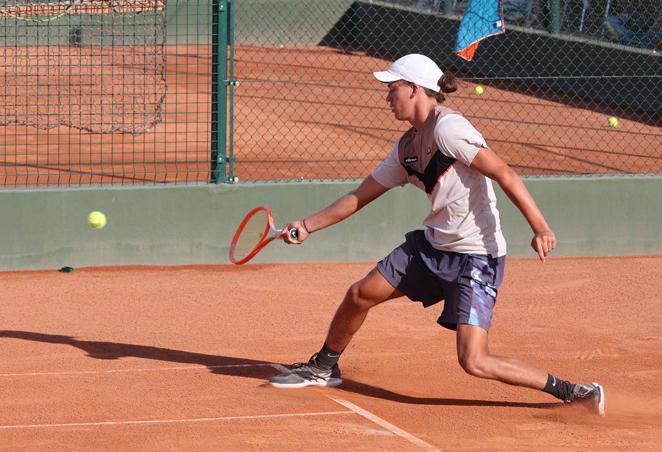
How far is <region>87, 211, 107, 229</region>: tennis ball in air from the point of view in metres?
9.69

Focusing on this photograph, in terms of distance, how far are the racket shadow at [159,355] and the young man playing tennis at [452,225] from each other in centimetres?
120

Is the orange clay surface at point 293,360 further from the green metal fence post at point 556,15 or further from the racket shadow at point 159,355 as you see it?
the green metal fence post at point 556,15

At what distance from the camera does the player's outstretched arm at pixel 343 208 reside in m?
6.37

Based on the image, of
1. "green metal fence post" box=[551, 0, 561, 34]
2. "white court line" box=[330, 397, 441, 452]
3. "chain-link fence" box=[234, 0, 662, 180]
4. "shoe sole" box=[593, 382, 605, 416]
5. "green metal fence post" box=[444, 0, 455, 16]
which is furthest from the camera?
"green metal fence post" box=[444, 0, 455, 16]

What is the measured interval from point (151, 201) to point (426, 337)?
299 cm

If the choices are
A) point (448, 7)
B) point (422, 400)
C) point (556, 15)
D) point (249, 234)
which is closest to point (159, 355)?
point (249, 234)

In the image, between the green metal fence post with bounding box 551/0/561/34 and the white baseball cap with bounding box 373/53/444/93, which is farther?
the green metal fence post with bounding box 551/0/561/34

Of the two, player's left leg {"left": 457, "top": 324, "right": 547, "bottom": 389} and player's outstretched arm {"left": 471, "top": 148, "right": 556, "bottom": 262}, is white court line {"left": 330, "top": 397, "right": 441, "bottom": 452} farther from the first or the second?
player's outstretched arm {"left": 471, "top": 148, "right": 556, "bottom": 262}

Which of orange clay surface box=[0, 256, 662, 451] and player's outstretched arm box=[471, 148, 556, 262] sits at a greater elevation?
player's outstretched arm box=[471, 148, 556, 262]

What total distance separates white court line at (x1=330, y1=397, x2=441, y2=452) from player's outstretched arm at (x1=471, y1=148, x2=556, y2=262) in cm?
103

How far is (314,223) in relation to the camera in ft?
21.1

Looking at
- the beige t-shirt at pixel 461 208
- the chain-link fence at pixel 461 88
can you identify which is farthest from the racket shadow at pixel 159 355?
the chain-link fence at pixel 461 88

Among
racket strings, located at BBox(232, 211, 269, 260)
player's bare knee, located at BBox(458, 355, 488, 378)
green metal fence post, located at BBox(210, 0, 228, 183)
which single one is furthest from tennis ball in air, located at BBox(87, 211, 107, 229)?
player's bare knee, located at BBox(458, 355, 488, 378)

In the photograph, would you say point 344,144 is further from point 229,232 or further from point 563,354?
point 563,354
